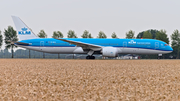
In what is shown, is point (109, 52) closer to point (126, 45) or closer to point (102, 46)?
point (102, 46)

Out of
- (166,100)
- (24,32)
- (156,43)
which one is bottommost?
(166,100)

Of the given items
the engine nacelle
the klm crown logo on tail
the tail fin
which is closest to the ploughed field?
the engine nacelle

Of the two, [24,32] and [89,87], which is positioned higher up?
[24,32]

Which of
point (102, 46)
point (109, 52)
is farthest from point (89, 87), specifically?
point (102, 46)

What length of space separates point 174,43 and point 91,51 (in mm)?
35713

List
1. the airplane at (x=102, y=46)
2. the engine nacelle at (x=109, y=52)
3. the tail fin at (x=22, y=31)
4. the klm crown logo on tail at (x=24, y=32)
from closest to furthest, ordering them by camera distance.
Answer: the engine nacelle at (x=109, y=52) < the airplane at (x=102, y=46) < the tail fin at (x=22, y=31) < the klm crown logo on tail at (x=24, y=32)

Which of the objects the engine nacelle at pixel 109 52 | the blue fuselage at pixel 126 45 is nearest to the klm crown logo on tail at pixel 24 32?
the blue fuselage at pixel 126 45

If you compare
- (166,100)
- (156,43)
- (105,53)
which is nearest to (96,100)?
(166,100)

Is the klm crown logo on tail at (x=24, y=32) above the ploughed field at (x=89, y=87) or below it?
above

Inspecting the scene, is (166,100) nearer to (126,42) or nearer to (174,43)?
(126,42)

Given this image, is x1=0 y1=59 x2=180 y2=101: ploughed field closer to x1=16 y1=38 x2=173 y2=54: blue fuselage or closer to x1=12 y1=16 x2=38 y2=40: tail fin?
x1=16 y1=38 x2=173 y2=54: blue fuselage

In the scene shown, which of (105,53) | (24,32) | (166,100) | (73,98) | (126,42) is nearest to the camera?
(166,100)

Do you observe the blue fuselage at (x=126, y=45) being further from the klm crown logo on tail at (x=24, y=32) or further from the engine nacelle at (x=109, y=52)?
the klm crown logo on tail at (x=24, y=32)

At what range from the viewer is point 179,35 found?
54.5 metres
